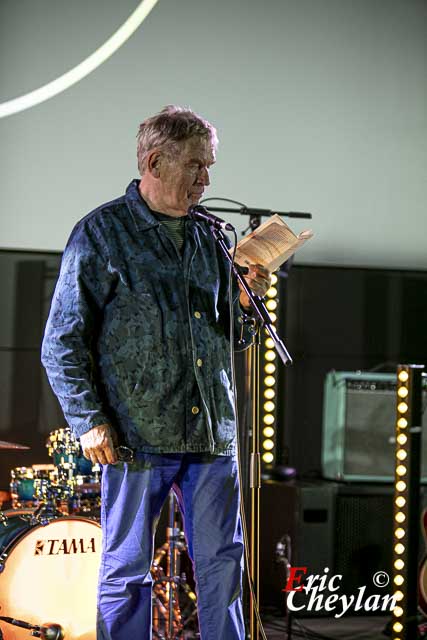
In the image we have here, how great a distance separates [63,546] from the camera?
3.25m

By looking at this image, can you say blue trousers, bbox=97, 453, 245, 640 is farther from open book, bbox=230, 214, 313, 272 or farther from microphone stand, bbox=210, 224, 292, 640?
open book, bbox=230, 214, 313, 272

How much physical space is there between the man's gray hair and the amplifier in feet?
6.84

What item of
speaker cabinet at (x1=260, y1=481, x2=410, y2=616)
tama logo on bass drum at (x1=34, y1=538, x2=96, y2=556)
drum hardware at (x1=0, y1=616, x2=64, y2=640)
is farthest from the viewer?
speaker cabinet at (x1=260, y1=481, x2=410, y2=616)

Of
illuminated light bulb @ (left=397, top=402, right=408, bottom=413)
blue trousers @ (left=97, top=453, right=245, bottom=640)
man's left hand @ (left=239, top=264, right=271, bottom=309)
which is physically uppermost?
man's left hand @ (left=239, top=264, right=271, bottom=309)

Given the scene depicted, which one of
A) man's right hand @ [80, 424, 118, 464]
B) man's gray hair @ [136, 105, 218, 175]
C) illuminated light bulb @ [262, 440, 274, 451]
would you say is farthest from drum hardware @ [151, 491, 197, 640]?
man's gray hair @ [136, 105, 218, 175]

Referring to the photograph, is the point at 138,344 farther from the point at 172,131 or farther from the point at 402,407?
the point at 402,407

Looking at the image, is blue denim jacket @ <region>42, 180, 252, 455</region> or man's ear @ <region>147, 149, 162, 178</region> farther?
man's ear @ <region>147, 149, 162, 178</region>

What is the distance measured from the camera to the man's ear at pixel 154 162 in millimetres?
2338

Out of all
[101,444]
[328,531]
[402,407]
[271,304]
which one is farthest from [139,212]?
[328,531]

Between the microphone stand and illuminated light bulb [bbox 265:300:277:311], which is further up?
illuminated light bulb [bbox 265:300:277:311]

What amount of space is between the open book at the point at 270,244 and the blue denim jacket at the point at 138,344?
14 cm

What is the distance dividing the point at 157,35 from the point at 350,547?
2541 mm
